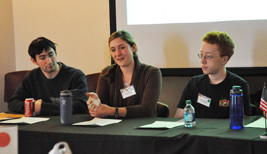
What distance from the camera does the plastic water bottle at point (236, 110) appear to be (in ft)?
6.25

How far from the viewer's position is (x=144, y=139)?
1823 mm

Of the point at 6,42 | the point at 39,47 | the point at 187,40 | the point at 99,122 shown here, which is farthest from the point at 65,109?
the point at 6,42

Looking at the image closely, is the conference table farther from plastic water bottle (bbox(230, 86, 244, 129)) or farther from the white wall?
the white wall

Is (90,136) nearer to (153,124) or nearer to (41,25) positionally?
(153,124)

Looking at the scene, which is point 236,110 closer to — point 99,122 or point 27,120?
point 99,122

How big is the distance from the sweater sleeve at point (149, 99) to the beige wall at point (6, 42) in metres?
2.07

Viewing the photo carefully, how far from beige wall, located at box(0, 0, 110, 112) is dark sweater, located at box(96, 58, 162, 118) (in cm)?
110

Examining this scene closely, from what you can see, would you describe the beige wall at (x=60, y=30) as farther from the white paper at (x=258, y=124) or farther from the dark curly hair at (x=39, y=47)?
the white paper at (x=258, y=124)

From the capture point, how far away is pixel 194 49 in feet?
11.2

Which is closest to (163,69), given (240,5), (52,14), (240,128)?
(240,5)

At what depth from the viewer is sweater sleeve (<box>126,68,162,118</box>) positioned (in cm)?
249

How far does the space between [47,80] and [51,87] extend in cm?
7

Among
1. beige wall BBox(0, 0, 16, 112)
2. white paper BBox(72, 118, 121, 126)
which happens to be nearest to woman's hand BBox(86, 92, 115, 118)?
white paper BBox(72, 118, 121, 126)

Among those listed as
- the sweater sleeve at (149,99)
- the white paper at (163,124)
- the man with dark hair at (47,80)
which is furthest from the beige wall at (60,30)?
the white paper at (163,124)
